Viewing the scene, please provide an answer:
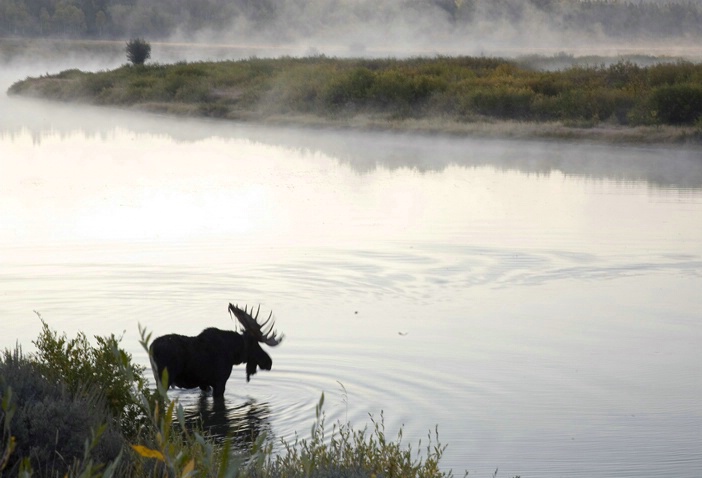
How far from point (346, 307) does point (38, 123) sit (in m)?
36.4

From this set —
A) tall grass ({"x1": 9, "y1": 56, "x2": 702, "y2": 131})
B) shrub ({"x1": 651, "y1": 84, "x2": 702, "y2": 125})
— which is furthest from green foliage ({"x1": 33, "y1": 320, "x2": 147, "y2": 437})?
shrub ({"x1": 651, "y1": 84, "x2": 702, "y2": 125})

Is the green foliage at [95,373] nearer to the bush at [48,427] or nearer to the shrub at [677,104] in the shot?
the bush at [48,427]

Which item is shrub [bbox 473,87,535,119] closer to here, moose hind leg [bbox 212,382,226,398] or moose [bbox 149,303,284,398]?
moose [bbox 149,303,284,398]

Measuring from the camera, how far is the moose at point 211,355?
9266 mm

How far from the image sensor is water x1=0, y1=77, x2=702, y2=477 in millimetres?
9289

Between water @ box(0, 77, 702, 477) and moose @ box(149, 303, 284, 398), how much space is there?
0.22 meters

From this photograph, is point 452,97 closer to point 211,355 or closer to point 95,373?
point 211,355

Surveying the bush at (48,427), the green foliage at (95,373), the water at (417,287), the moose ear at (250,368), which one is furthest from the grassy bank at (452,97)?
the bush at (48,427)

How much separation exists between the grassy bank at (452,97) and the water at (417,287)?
35.8 feet

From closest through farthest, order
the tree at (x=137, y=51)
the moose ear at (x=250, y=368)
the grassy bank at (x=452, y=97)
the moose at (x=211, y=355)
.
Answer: the moose at (x=211, y=355) → the moose ear at (x=250, y=368) → the grassy bank at (x=452, y=97) → the tree at (x=137, y=51)

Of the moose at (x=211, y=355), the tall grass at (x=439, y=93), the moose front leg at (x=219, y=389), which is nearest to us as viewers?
the moose at (x=211, y=355)

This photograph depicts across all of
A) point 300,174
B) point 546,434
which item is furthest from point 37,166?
point 546,434

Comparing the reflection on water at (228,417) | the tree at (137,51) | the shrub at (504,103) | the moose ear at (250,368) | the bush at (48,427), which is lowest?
the reflection on water at (228,417)

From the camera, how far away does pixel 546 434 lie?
29.1 feet
